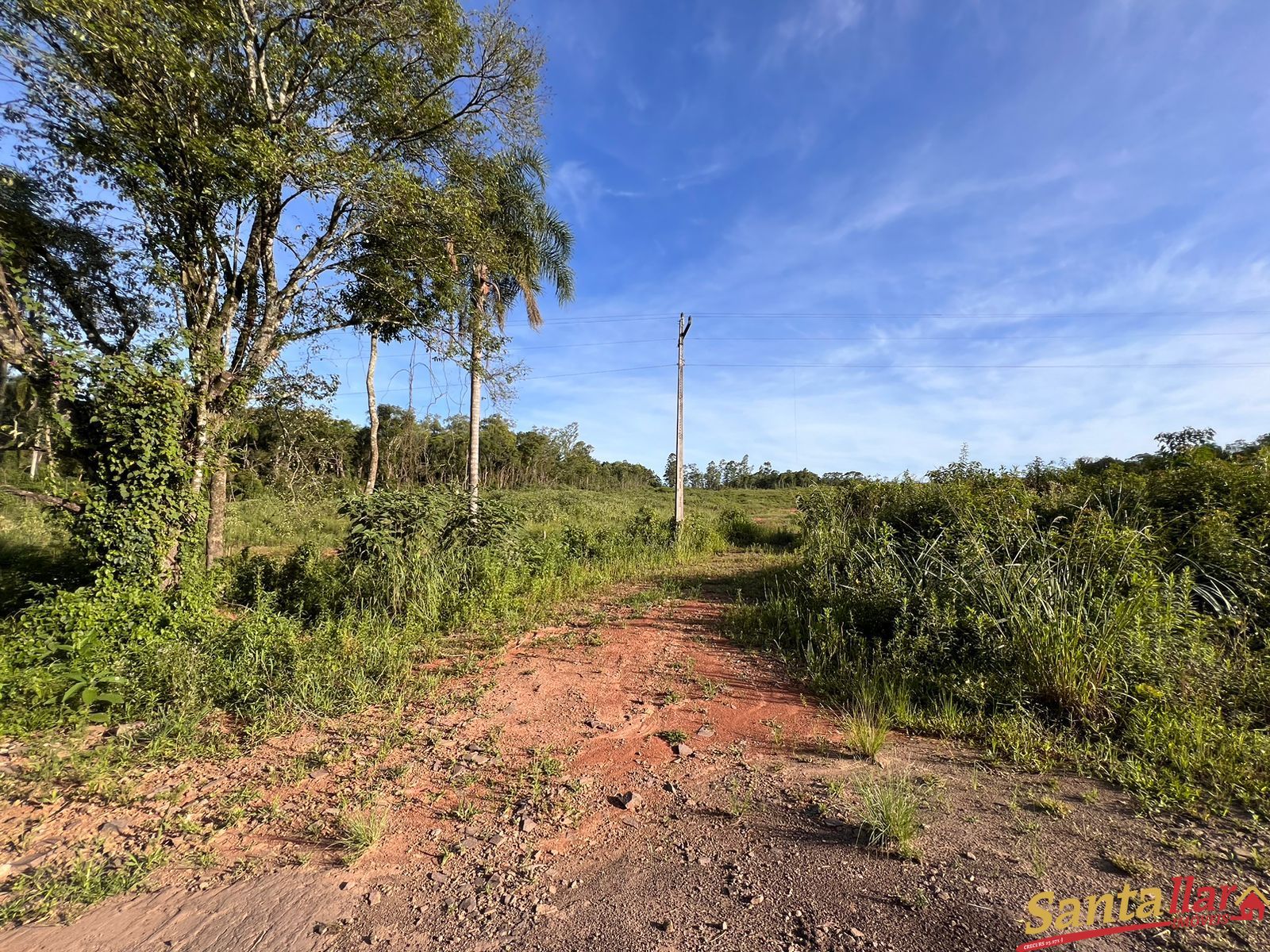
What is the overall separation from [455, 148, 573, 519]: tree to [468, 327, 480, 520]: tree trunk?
0.04 feet

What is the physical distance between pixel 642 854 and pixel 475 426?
372 inches

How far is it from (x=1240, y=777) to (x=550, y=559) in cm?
792

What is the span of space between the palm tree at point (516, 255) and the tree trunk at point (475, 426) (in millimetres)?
17

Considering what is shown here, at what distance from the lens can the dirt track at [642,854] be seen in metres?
2.01

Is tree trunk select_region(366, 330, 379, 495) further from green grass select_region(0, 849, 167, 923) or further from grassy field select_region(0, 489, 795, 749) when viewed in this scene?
green grass select_region(0, 849, 167, 923)

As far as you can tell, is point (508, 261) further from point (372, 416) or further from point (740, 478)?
point (740, 478)

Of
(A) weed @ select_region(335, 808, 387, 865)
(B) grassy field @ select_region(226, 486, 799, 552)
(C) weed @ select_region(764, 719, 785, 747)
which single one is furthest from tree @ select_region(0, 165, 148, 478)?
(C) weed @ select_region(764, 719, 785, 747)

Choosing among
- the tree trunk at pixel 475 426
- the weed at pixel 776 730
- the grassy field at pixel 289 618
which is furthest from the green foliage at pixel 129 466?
the weed at pixel 776 730

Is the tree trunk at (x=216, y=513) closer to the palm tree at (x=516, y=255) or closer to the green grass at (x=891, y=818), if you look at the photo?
the palm tree at (x=516, y=255)

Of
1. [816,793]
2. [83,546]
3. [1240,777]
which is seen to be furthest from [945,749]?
[83,546]

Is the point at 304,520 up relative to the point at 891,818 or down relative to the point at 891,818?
up

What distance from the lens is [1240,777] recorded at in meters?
2.67

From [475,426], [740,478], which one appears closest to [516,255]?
[475,426]

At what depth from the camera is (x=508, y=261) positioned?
10438 millimetres
